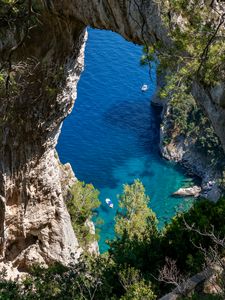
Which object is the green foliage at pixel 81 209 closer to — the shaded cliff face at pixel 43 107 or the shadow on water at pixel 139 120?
the shaded cliff face at pixel 43 107

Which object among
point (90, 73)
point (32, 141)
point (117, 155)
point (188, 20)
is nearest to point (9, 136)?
point (32, 141)

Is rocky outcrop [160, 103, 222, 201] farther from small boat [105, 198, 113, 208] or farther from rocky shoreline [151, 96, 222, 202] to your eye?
small boat [105, 198, 113, 208]

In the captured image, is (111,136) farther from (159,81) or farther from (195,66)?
(195,66)

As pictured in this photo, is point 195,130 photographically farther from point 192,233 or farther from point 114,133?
point 192,233

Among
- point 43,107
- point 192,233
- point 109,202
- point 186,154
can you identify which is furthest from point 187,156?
point 192,233

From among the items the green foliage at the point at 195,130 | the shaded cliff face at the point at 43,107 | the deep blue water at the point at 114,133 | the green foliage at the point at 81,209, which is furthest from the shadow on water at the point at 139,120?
the shaded cliff face at the point at 43,107

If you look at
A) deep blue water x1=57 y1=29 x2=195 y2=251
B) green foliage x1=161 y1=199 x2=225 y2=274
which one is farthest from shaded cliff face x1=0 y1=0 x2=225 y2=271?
deep blue water x1=57 y1=29 x2=195 y2=251

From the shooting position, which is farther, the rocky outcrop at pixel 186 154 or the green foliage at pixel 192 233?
the rocky outcrop at pixel 186 154
